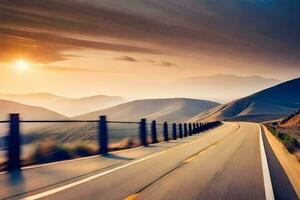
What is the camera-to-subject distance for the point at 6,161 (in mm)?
11742

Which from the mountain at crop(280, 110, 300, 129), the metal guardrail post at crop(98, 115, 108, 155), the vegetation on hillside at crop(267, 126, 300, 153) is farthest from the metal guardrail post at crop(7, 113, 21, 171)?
the mountain at crop(280, 110, 300, 129)

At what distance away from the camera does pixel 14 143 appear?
11523 mm

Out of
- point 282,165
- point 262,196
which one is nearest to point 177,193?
point 262,196

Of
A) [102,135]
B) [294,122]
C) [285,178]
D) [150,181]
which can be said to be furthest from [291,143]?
[294,122]

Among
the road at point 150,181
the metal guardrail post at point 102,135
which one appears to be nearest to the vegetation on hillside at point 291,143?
the road at point 150,181

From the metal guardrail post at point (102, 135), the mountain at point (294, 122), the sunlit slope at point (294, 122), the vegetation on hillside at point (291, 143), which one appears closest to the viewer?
the metal guardrail post at point (102, 135)

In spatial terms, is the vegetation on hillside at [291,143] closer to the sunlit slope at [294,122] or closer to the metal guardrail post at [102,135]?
the metal guardrail post at [102,135]

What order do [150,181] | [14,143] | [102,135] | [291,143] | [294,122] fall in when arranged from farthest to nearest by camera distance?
[294,122], [291,143], [102,135], [14,143], [150,181]

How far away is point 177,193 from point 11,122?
5.67 m

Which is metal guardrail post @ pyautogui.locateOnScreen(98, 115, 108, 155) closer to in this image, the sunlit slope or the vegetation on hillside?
the vegetation on hillside

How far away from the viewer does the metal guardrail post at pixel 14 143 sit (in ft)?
37.8

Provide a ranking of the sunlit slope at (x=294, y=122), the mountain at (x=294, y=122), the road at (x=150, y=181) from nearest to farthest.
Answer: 1. the road at (x=150, y=181)
2. the sunlit slope at (x=294, y=122)
3. the mountain at (x=294, y=122)

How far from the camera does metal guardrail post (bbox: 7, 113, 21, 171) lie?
37.8 ft

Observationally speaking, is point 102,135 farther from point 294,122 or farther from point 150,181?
point 294,122
